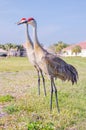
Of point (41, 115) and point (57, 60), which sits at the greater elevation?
point (57, 60)

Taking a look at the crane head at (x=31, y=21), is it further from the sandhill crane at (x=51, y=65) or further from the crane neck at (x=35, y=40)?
the sandhill crane at (x=51, y=65)

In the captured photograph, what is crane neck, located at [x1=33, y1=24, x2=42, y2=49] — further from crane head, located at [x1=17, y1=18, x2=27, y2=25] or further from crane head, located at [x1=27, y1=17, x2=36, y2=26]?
crane head, located at [x1=17, y1=18, x2=27, y2=25]

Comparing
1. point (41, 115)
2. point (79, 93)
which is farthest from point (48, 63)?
point (79, 93)

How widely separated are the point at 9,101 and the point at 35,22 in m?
2.61

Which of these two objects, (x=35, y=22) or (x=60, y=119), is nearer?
(x=60, y=119)

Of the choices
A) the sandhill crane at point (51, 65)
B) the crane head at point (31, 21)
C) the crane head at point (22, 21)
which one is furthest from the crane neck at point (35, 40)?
the crane head at point (22, 21)

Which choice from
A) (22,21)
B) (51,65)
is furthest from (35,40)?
(22,21)

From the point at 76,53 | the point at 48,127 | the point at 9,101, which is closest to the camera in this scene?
the point at 48,127

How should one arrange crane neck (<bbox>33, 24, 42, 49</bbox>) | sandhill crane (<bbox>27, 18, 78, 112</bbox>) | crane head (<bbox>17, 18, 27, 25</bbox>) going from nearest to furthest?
sandhill crane (<bbox>27, 18, 78, 112</bbox>) → crane neck (<bbox>33, 24, 42, 49</bbox>) → crane head (<bbox>17, 18, 27, 25</bbox>)

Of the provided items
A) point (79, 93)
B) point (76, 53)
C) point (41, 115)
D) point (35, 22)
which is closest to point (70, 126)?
point (41, 115)

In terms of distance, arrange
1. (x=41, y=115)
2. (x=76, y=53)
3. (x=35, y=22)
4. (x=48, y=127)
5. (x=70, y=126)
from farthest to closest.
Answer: (x=76, y=53) → (x=35, y=22) → (x=41, y=115) → (x=70, y=126) → (x=48, y=127)

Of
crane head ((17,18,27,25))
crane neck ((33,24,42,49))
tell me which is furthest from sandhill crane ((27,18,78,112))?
crane head ((17,18,27,25))

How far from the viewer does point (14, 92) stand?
12.9 meters

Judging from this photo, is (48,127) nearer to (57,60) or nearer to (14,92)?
(57,60)
